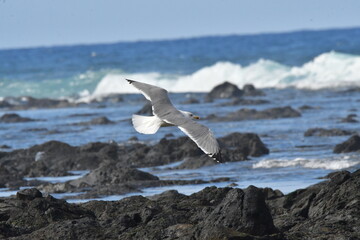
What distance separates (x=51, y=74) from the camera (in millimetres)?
64062

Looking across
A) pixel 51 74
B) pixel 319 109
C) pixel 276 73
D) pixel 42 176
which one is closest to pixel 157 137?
pixel 42 176

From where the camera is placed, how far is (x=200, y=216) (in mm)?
8641

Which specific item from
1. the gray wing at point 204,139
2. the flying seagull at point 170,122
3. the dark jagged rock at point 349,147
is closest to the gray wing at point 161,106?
the flying seagull at point 170,122

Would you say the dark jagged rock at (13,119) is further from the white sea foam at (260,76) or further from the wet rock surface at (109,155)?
the white sea foam at (260,76)

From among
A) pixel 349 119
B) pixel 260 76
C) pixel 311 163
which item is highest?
A: pixel 260 76

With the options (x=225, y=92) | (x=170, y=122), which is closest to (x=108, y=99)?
(x=225, y=92)

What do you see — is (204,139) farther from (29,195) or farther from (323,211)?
(29,195)

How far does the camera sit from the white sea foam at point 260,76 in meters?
47.4

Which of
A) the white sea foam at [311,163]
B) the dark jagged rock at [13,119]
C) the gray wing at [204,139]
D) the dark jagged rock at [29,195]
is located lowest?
the white sea foam at [311,163]

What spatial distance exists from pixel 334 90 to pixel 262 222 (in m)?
31.4

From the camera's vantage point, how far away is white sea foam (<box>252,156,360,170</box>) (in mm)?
15344

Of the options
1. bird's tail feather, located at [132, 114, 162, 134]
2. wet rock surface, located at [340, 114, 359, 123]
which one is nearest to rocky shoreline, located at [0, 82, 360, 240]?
bird's tail feather, located at [132, 114, 162, 134]

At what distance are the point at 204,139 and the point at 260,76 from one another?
42876 mm

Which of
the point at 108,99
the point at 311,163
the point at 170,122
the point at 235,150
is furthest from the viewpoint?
the point at 108,99
